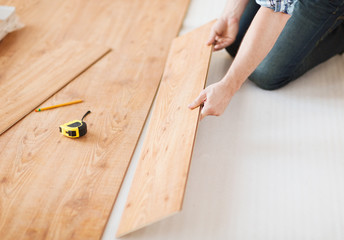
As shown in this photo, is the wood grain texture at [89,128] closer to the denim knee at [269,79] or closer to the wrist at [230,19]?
the wrist at [230,19]

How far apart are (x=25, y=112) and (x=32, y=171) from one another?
15.7 inches

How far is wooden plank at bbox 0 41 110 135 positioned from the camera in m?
1.94

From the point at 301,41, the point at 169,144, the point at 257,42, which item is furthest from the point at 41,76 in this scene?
the point at 301,41

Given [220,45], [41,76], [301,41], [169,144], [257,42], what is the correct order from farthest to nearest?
[220,45] → [41,76] → [301,41] → [257,42] → [169,144]

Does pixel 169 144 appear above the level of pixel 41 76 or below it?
below

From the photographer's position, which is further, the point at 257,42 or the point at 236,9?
the point at 236,9

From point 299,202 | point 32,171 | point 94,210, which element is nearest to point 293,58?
point 299,202

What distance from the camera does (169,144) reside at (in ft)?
5.34

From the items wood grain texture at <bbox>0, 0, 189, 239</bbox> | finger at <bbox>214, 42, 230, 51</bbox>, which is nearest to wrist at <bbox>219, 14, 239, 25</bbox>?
finger at <bbox>214, 42, 230, 51</bbox>

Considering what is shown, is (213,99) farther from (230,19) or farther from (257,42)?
(230,19)

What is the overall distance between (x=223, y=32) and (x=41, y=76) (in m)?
1.08

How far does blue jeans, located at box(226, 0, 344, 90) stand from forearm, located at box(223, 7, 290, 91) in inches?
11.8

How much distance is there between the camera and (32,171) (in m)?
1.65

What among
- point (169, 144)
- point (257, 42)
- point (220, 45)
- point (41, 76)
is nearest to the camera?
point (169, 144)
